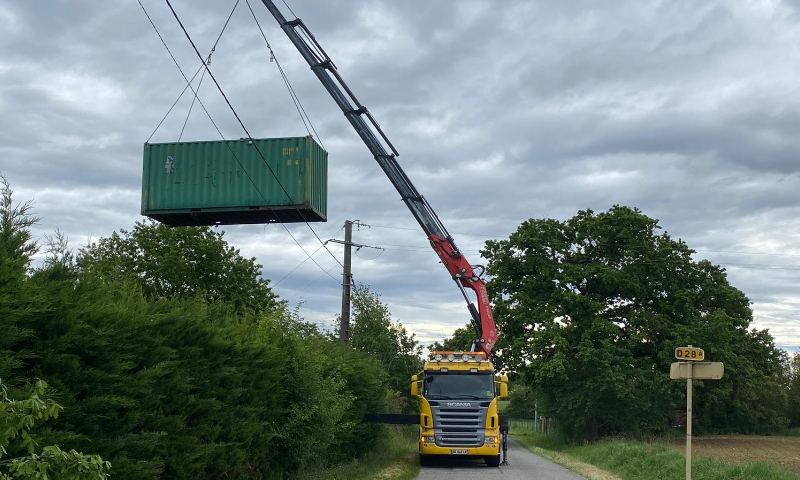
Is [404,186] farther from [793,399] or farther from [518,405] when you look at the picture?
[518,405]

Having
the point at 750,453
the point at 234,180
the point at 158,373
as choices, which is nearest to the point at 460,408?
the point at 234,180

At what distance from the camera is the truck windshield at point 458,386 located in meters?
23.2

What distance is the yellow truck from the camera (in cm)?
2275

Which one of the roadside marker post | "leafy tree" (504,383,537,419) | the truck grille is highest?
the roadside marker post

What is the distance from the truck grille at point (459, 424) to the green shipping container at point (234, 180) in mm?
6933

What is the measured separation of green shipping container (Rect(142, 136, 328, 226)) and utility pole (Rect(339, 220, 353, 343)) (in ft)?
24.4

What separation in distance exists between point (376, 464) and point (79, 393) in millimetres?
14920

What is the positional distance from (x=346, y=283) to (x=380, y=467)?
8.84 m

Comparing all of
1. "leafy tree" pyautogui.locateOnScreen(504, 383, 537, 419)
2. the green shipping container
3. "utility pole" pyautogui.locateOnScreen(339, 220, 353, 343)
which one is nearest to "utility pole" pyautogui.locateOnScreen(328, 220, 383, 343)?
"utility pole" pyautogui.locateOnScreen(339, 220, 353, 343)

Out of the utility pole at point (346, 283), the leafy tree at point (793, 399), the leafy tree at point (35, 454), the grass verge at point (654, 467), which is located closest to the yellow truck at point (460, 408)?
the grass verge at point (654, 467)

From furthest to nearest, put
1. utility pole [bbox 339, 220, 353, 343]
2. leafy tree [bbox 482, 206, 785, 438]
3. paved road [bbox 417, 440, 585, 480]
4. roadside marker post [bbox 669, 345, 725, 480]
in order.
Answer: leafy tree [bbox 482, 206, 785, 438] → utility pole [bbox 339, 220, 353, 343] → paved road [bbox 417, 440, 585, 480] → roadside marker post [bbox 669, 345, 725, 480]

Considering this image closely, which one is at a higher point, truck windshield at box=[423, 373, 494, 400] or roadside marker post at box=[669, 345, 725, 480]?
roadside marker post at box=[669, 345, 725, 480]

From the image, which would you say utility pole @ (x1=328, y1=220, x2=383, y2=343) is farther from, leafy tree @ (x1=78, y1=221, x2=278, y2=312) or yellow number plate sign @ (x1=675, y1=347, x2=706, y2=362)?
yellow number plate sign @ (x1=675, y1=347, x2=706, y2=362)

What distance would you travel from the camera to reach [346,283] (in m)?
28.5
